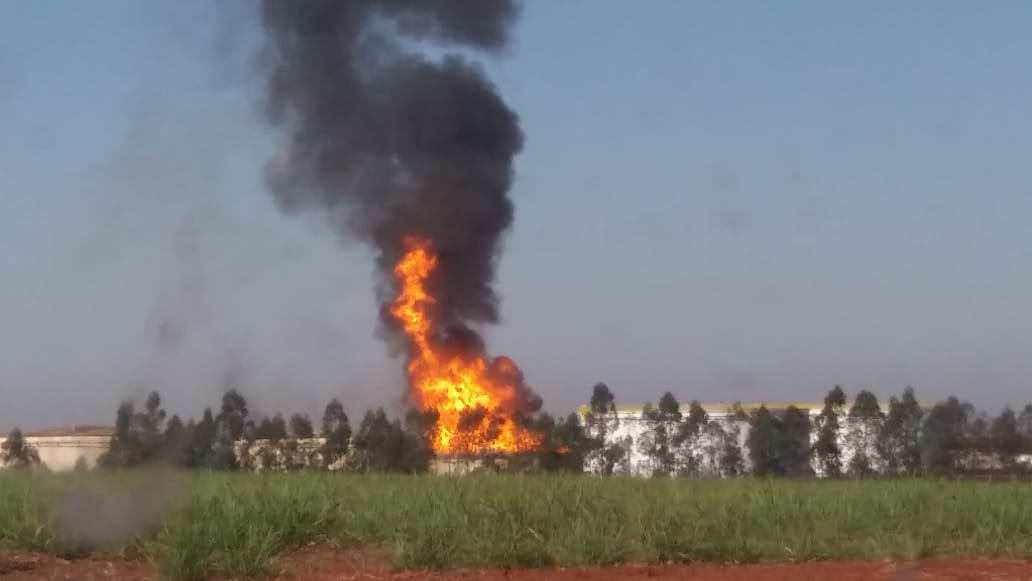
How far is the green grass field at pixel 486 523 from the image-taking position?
1364cm

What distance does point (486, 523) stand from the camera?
47.4ft

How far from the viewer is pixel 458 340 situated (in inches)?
1182

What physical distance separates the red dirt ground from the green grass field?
32 cm

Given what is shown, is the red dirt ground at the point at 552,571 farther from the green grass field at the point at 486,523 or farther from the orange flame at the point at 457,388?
the orange flame at the point at 457,388

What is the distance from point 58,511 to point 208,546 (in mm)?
3385

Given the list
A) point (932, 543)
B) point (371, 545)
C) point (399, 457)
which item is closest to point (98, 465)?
point (371, 545)

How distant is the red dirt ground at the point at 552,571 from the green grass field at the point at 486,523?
319 millimetres

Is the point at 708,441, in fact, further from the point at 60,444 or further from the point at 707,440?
the point at 60,444

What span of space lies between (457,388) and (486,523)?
16.0 meters

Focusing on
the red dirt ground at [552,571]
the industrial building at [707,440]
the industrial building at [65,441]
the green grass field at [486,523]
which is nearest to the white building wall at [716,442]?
the industrial building at [707,440]

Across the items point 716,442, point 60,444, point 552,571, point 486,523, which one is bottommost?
point 552,571

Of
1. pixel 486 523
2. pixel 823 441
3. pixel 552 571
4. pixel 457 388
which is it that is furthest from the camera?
pixel 823 441

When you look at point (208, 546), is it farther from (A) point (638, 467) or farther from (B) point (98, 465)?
(A) point (638, 467)

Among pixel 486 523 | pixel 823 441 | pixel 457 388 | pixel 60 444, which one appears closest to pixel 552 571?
pixel 486 523
